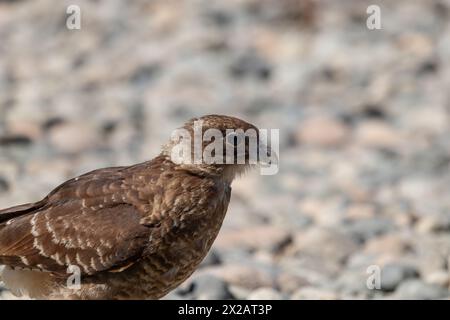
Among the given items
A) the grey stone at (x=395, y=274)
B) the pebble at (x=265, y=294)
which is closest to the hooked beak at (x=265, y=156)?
the pebble at (x=265, y=294)

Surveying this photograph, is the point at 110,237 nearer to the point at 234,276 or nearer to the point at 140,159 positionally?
the point at 234,276

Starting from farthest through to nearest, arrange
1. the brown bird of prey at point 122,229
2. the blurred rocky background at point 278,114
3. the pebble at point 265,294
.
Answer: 1. the blurred rocky background at point 278,114
2. the pebble at point 265,294
3. the brown bird of prey at point 122,229

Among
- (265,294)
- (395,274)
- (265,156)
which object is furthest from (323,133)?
(265,156)

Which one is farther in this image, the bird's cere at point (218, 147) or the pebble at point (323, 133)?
the pebble at point (323, 133)

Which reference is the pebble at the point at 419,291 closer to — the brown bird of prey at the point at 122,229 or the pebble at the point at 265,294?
the pebble at the point at 265,294

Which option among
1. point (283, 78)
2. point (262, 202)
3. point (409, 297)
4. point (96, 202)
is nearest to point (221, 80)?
point (283, 78)

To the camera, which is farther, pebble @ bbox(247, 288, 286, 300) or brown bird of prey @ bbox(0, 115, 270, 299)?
pebble @ bbox(247, 288, 286, 300)

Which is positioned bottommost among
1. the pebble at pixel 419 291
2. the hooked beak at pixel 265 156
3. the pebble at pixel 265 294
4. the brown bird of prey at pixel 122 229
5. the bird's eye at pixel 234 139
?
the pebble at pixel 419 291

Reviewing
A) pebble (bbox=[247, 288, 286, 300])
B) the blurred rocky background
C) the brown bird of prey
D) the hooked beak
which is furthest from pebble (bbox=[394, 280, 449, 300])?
the brown bird of prey

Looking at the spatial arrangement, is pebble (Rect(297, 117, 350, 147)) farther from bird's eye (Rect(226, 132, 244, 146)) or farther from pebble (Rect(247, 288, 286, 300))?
bird's eye (Rect(226, 132, 244, 146))
